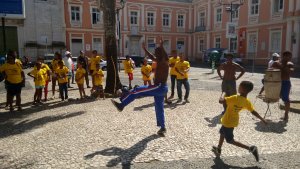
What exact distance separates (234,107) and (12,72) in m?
6.33

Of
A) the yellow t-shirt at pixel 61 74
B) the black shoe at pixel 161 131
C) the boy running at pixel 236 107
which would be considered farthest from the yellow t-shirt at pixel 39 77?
the boy running at pixel 236 107

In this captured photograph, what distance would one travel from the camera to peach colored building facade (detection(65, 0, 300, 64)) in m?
28.5

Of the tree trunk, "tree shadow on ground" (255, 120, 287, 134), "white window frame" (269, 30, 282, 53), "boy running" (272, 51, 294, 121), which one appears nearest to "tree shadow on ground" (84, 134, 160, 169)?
"tree shadow on ground" (255, 120, 287, 134)

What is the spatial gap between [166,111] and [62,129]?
118 inches

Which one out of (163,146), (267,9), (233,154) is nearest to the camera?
(233,154)

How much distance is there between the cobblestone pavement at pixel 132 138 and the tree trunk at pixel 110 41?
2626mm

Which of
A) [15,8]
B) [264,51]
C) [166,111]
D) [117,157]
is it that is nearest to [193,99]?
[166,111]

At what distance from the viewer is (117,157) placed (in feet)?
15.3

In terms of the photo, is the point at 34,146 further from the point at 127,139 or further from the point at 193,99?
the point at 193,99

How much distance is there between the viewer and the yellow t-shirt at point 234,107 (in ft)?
14.6

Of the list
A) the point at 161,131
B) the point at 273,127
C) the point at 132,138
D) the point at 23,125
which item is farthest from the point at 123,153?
the point at 273,127

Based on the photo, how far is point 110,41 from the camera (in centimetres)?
1091

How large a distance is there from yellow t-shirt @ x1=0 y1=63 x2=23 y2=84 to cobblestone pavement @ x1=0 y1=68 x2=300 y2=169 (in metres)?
0.96

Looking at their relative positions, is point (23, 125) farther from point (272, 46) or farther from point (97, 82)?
point (272, 46)
